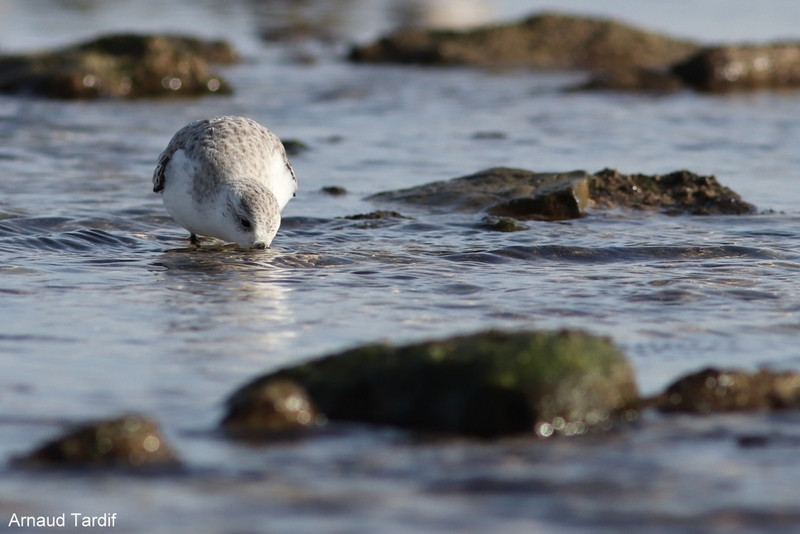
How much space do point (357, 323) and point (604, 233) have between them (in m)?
3.34

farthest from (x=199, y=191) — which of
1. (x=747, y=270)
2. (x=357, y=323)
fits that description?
(x=747, y=270)

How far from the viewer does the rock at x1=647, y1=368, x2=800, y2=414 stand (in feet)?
17.1

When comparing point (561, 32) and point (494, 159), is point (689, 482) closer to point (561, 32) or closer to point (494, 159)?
point (494, 159)

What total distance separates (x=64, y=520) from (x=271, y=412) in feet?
3.43

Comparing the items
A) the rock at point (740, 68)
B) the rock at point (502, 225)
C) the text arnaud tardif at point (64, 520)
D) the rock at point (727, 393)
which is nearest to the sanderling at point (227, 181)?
the rock at point (502, 225)

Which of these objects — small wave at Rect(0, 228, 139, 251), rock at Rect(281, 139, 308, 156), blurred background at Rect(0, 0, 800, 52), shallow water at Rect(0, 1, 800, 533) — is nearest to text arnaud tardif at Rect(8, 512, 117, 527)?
shallow water at Rect(0, 1, 800, 533)

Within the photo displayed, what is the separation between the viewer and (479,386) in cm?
496

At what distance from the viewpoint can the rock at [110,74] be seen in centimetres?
1755

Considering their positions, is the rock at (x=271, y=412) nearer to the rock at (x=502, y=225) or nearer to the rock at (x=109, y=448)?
the rock at (x=109, y=448)

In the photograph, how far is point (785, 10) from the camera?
99.3ft

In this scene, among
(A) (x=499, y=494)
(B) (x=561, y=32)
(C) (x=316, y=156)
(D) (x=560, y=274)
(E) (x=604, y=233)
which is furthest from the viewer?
(B) (x=561, y=32)

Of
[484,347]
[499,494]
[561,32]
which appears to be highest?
[561,32]

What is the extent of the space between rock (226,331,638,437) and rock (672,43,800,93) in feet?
47.5

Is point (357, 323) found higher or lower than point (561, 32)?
lower
